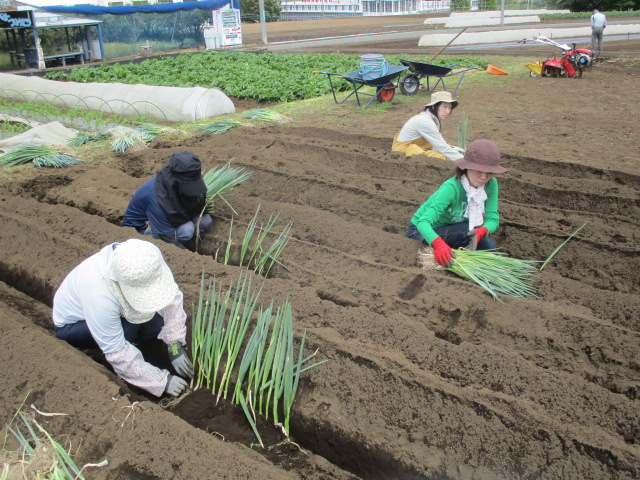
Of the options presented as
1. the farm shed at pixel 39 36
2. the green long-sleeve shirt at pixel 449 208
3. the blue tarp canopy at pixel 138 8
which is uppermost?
the blue tarp canopy at pixel 138 8

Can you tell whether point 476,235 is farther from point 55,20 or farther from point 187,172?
point 55,20

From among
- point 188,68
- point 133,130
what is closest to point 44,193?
point 133,130

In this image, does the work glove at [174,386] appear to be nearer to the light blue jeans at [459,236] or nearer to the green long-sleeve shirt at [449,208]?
the green long-sleeve shirt at [449,208]

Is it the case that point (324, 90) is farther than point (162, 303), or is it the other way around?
point (324, 90)

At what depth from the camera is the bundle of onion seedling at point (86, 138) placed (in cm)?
694

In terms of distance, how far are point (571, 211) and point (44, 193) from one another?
5.12 metres

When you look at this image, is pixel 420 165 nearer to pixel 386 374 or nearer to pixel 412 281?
pixel 412 281

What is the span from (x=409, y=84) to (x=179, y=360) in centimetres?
857

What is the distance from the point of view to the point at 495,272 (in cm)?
332

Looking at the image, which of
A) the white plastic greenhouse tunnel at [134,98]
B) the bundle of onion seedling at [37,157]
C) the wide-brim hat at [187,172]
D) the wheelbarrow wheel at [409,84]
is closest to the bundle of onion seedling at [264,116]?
the white plastic greenhouse tunnel at [134,98]

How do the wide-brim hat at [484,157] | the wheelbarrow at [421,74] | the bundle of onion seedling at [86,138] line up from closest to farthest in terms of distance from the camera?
the wide-brim hat at [484,157]
the bundle of onion seedling at [86,138]
the wheelbarrow at [421,74]

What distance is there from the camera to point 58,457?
2.12 meters

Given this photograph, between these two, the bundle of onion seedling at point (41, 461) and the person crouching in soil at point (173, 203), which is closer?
the bundle of onion seedling at point (41, 461)

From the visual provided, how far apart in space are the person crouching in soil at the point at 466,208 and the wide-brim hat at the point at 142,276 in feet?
5.63
